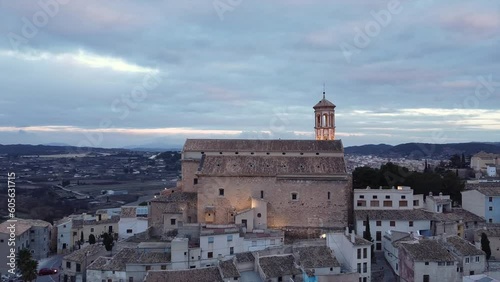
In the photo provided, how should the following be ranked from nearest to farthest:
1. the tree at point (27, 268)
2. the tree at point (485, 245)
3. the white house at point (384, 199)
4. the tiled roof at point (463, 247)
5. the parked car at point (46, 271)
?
1. the tiled roof at point (463, 247)
2. the tree at point (27, 268)
3. the tree at point (485, 245)
4. the parked car at point (46, 271)
5. the white house at point (384, 199)

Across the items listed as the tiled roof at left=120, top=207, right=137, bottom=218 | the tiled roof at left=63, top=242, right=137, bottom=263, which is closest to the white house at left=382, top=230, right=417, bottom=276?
the tiled roof at left=63, top=242, right=137, bottom=263

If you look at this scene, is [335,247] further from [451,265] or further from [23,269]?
[23,269]

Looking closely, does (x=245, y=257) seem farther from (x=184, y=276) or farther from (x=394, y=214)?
(x=394, y=214)

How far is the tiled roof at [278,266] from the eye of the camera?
2264 centimetres

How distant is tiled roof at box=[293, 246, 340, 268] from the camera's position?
22578mm

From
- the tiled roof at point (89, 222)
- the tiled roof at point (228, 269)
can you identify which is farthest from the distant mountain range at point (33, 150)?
the tiled roof at point (228, 269)

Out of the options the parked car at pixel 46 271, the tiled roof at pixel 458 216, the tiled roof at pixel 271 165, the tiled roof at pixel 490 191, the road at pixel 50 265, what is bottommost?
the road at pixel 50 265

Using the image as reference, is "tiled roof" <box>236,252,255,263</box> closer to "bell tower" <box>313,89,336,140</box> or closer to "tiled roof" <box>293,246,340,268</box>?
"tiled roof" <box>293,246,340,268</box>

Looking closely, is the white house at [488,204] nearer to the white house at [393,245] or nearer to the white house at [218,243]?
the white house at [393,245]

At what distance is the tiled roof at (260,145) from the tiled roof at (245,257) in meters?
8.29

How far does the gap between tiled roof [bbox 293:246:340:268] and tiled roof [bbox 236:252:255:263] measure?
89.1 inches

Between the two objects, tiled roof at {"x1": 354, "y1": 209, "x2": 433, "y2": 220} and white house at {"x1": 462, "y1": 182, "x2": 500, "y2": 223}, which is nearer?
tiled roof at {"x1": 354, "y1": 209, "x2": 433, "y2": 220}

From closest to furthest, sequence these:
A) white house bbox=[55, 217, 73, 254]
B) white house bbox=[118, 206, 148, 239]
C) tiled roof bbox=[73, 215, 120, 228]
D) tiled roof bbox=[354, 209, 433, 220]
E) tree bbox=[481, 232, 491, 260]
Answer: tree bbox=[481, 232, 491, 260] < tiled roof bbox=[354, 209, 433, 220] < white house bbox=[118, 206, 148, 239] < white house bbox=[55, 217, 73, 254] < tiled roof bbox=[73, 215, 120, 228]

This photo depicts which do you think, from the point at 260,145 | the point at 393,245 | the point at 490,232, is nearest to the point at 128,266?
the point at 260,145
